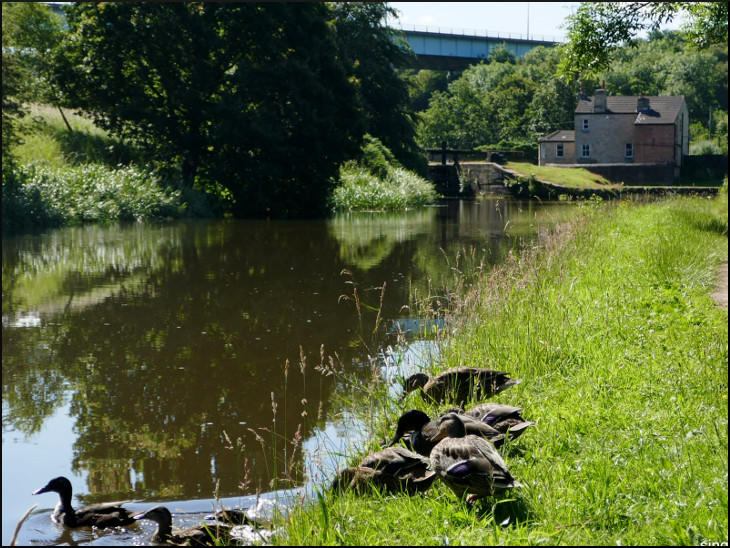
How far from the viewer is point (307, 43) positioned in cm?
2581

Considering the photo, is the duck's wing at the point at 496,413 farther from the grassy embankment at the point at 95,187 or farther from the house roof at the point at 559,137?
the house roof at the point at 559,137

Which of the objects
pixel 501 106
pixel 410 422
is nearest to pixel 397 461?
pixel 410 422

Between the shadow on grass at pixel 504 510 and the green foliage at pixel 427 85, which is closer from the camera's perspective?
the shadow on grass at pixel 504 510

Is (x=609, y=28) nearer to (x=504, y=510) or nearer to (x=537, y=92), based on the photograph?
(x=504, y=510)

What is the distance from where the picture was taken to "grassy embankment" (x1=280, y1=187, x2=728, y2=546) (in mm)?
2982

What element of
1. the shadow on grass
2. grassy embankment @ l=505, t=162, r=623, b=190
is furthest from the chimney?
the shadow on grass

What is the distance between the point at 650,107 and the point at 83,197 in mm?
39537

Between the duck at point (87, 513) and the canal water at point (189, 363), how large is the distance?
61mm

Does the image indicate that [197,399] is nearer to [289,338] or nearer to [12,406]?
[12,406]

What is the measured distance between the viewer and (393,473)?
354cm

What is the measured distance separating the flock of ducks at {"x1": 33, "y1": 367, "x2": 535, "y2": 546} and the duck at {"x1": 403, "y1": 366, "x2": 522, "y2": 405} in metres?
0.09

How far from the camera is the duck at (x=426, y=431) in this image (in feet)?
12.1

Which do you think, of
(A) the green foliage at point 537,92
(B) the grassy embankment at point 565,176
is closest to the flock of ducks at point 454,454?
(A) the green foliage at point 537,92

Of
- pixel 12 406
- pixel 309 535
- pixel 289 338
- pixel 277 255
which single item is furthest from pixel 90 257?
pixel 309 535
